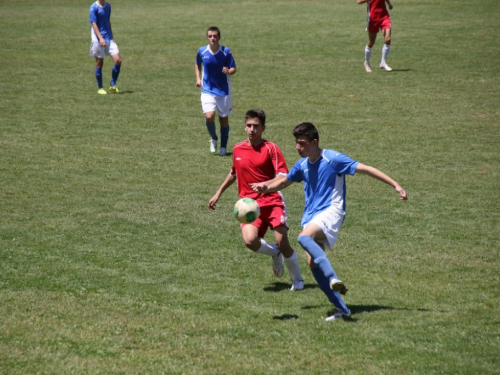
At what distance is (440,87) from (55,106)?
11295mm

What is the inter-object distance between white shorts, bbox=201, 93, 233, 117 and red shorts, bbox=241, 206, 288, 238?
7055 mm

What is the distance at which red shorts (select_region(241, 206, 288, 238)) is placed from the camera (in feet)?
29.9

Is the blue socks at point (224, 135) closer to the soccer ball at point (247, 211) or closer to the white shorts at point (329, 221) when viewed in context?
the soccer ball at point (247, 211)

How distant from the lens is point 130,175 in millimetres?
14773

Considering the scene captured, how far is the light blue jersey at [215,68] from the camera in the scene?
15984mm

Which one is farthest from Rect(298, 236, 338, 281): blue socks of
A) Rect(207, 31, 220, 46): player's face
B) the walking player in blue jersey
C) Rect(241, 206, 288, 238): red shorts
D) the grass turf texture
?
Rect(207, 31, 220, 46): player's face

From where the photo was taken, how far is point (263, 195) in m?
9.34

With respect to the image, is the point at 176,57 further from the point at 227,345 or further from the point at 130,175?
the point at 227,345

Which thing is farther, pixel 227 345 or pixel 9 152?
pixel 9 152

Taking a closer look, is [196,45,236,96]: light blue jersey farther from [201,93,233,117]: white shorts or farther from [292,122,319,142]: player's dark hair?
[292,122,319,142]: player's dark hair

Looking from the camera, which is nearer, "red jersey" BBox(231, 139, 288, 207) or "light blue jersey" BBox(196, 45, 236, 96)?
"red jersey" BBox(231, 139, 288, 207)

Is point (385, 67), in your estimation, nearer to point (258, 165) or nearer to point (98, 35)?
point (98, 35)

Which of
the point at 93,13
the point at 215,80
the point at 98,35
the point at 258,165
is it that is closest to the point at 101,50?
the point at 98,35

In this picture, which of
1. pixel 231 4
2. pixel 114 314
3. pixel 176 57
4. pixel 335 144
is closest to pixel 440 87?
pixel 335 144
